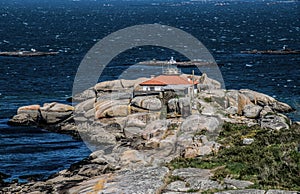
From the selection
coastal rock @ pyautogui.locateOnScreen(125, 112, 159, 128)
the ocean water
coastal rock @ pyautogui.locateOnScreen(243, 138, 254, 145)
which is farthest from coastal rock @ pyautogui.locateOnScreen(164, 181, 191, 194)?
coastal rock @ pyautogui.locateOnScreen(125, 112, 159, 128)

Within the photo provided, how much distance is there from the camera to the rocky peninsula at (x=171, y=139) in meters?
31.8

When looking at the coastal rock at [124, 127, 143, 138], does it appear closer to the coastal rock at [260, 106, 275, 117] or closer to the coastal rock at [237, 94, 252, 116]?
the coastal rock at [237, 94, 252, 116]

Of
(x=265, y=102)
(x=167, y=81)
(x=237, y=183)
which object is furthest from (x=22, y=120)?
(x=237, y=183)

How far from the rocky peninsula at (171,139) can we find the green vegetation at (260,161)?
46 mm

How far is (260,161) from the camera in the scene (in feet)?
112

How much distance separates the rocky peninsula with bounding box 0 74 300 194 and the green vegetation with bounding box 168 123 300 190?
1.8 inches

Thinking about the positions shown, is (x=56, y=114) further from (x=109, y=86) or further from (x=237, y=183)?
(x=237, y=183)

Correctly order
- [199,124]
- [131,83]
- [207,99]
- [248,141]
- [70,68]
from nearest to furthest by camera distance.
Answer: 1. [248,141]
2. [199,124]
3. [207,99]
4. [131,83]
5. [70,68]

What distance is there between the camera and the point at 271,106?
6662 cm

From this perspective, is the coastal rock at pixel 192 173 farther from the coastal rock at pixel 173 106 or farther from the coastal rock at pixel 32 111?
the coastal rock at pixel 32 111

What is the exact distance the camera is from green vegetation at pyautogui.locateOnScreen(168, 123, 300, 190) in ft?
102

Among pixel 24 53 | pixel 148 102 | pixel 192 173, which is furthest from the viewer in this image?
pixel 24 53

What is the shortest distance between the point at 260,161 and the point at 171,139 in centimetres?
1391

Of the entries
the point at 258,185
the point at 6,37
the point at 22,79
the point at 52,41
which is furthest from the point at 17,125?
the point at 6,37
